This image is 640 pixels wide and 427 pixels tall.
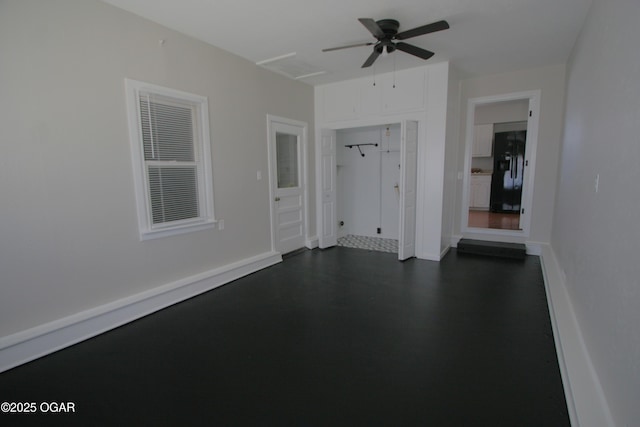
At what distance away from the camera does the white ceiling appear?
2760 millimetres

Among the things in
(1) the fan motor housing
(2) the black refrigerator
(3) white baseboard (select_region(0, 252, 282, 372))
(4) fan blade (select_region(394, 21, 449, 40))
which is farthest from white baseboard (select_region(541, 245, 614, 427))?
(2) the black refrigerator

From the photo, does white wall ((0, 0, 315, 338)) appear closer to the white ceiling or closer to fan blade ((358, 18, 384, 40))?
the white ceiling

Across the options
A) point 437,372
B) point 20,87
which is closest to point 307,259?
point 437,372

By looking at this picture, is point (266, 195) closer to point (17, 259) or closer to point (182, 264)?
point (182, 264)

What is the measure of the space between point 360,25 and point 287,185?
2.52m

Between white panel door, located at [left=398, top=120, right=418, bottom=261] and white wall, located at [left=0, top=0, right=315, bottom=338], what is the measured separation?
2.71 meters

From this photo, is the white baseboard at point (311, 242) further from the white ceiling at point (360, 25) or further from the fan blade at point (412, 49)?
the fan blade at point (412, 49)

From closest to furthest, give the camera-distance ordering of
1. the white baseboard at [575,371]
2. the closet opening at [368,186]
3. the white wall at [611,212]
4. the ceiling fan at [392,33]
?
the white wall at [611,212] → the white baseboard at [575,371] → the ceiling fan at [392,33] → the closet opening at [368,186]

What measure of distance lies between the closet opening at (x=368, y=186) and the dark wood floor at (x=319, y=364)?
265cm

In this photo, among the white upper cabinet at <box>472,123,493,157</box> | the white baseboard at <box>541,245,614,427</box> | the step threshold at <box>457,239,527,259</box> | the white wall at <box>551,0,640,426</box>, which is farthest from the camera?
the white upper cabinet at <box>472,123,493,157</box>

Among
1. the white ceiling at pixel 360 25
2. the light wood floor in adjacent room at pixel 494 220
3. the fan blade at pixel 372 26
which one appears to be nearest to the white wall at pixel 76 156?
the white ceiling at pixel 360 25

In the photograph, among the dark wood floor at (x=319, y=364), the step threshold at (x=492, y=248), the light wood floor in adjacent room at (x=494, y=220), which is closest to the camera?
the dark wood floor at (x=319, y=364)

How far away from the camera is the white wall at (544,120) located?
4582 mm
